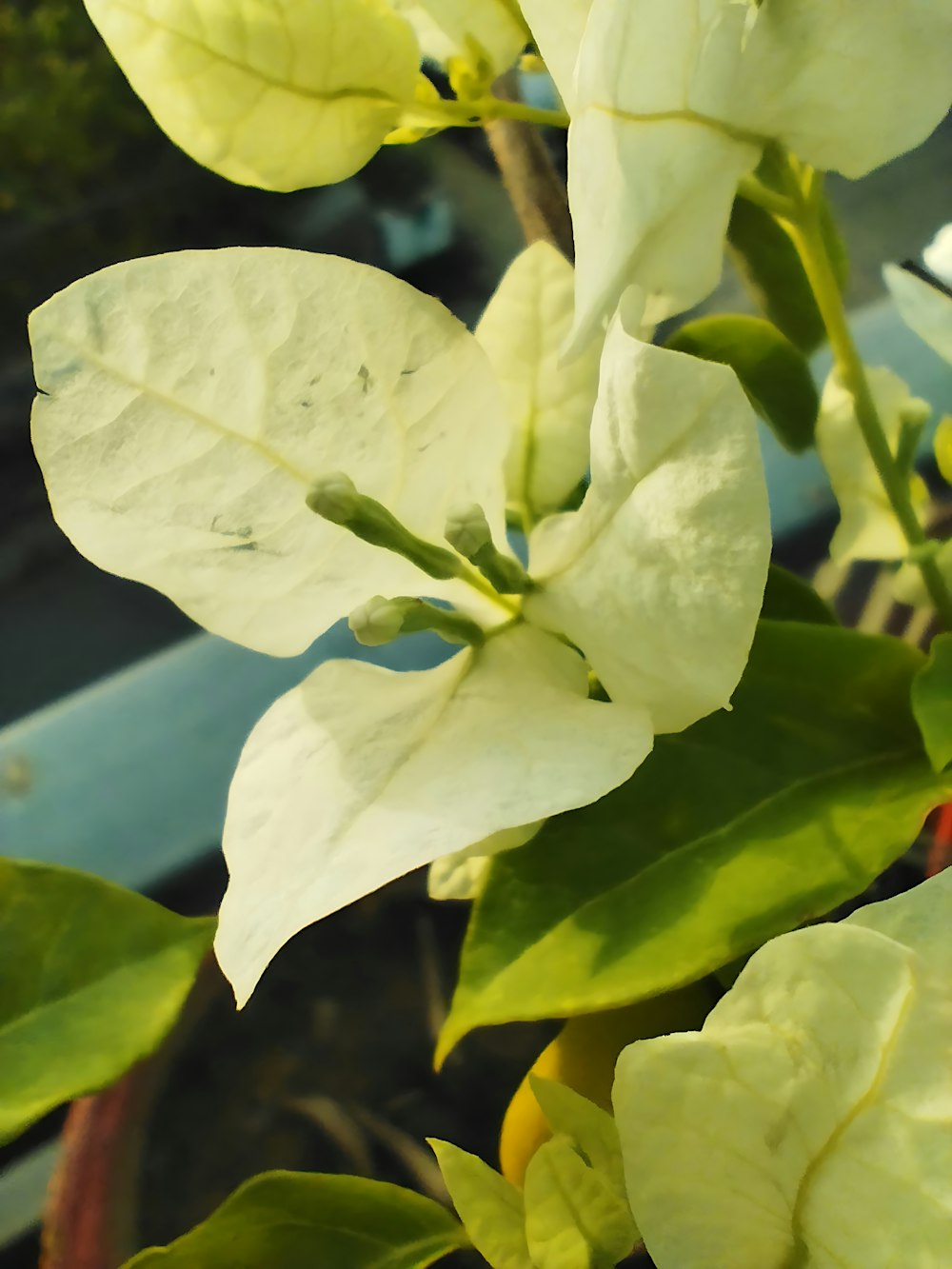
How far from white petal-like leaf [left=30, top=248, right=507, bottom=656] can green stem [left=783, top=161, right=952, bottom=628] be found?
80 mm

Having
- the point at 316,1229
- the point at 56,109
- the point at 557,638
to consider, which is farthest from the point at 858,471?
the point at 56,109

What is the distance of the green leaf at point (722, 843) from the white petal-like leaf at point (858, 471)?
0.26 ft

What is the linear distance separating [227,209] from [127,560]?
0.80 meters

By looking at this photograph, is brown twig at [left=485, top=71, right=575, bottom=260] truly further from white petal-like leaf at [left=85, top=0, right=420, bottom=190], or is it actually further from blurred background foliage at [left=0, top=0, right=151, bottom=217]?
blurred background foliage at [left=0, top=0, right=151, bottom=217]

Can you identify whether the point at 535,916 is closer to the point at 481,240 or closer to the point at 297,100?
the point at 297,100

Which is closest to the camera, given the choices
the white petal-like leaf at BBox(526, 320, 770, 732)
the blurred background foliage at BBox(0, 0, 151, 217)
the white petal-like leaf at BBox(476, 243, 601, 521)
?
the white petal-like leaf at BBox(526, 320, 770, 732)

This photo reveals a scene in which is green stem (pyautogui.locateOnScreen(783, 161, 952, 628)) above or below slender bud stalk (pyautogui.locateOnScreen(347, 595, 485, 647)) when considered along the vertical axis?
above

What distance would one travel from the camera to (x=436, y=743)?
0.76 feet

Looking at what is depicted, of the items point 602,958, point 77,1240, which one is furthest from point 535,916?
point 77,1240

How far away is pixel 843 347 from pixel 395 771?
15 centimetres

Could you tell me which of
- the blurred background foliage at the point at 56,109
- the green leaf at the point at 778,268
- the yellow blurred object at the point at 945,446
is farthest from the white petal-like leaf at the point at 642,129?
the blurred background foliage at the point at 56,109

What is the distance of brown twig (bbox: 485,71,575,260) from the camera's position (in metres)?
0.33

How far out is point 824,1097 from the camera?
0.67 ft

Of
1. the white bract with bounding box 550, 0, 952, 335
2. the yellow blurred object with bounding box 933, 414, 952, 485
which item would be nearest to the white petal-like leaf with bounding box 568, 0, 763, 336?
the white bract with bounding box 550, 0, 952, 335
